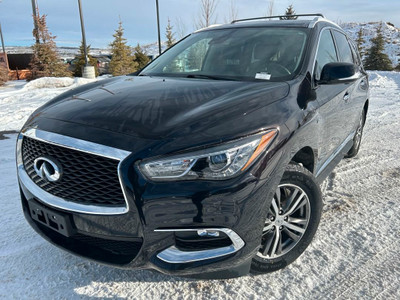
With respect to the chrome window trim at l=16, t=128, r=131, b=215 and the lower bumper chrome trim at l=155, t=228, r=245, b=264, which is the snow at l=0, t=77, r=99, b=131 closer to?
the chrome window trim at l=16, t=128, r=131, b=215

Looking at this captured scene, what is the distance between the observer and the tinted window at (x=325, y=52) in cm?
277

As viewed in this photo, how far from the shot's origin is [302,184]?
7.23 ft

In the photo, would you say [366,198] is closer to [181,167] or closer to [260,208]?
[260,208]

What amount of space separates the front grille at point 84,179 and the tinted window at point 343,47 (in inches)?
118

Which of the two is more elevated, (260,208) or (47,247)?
(260,208)

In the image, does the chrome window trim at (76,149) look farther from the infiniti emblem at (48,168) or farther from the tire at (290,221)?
the tire at (290,221)

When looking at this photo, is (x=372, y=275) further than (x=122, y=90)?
No

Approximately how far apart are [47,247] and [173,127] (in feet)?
5.07

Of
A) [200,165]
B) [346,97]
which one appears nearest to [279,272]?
[200,165]

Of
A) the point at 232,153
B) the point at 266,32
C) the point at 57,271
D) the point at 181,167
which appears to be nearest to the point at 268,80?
the point at 266,32

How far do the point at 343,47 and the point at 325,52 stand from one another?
969 millimetres

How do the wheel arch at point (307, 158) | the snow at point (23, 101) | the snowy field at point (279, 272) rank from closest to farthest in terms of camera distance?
the snowy field at point (279, 272), the wheel arch at point (307, 158), the snow at point (23, 101)

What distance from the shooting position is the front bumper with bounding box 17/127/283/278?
1667 millimetres

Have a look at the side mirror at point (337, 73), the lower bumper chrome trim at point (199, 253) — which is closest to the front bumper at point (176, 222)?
the lower bumper chrome trim at point (199, 253)
